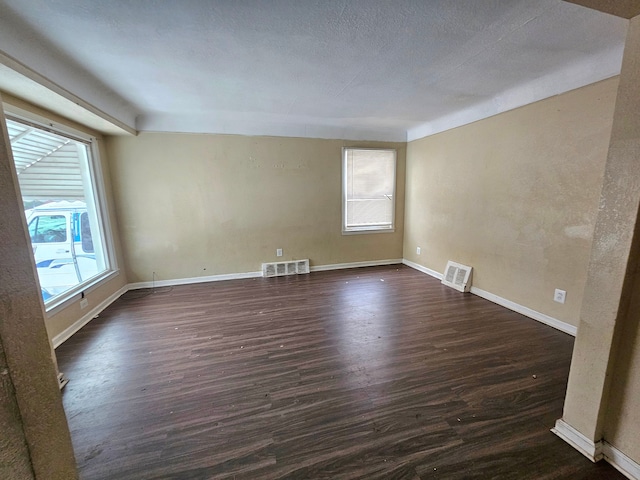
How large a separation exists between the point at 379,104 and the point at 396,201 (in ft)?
6.68

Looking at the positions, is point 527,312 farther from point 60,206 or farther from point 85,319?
point 60,206

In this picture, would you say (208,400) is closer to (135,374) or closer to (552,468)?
(135,374)

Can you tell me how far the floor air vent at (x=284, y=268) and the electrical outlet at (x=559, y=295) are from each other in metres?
3.22

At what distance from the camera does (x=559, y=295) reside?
2604mm

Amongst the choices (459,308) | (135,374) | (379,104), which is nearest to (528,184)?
(459,308)

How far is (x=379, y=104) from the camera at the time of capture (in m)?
3.23

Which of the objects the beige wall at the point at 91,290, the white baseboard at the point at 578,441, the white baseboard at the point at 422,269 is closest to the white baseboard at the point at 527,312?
the white baseboard at the point at 422,269

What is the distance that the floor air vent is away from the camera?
4.39 metres

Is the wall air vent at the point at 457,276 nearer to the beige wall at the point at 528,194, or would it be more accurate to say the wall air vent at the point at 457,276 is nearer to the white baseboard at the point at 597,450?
the beige wall at the point at 528,194

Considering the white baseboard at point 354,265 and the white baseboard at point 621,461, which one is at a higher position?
the white baseboard at point 354,265

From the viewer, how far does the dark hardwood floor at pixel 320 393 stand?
1.36 metres

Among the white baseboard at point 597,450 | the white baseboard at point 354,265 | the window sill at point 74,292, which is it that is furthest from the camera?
the white baseboard at point 354,265

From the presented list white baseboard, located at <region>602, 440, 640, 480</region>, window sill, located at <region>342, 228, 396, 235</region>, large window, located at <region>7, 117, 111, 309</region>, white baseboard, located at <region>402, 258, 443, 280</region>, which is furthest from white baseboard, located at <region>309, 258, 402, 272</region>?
white baseboard, located at <region>602, 440, 640, 480</region>

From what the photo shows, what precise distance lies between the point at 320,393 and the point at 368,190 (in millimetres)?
3597
